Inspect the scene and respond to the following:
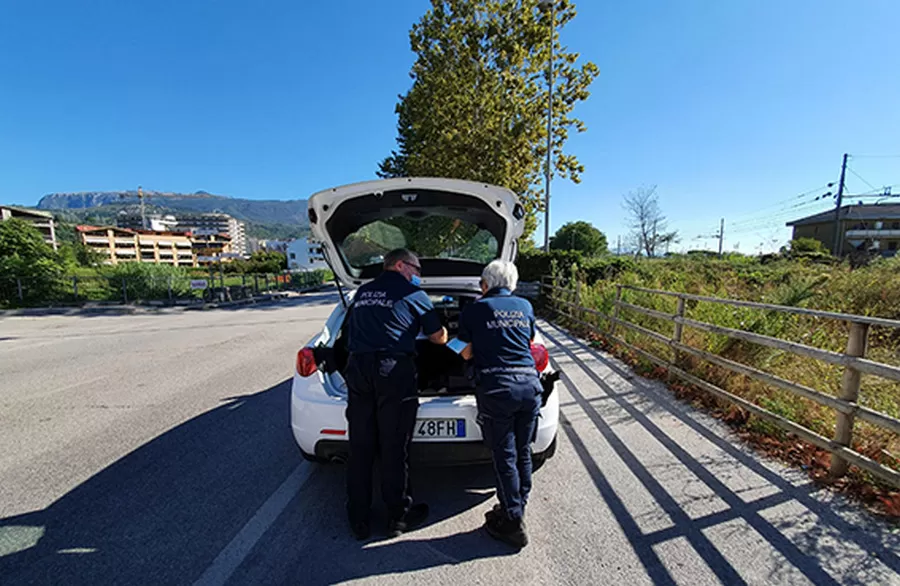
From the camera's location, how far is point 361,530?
88.1 inches

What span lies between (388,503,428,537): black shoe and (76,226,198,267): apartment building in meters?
115

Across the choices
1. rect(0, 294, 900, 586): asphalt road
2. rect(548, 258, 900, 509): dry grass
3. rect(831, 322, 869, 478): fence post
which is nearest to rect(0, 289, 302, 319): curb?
rect(0, 294, 900, 586): asphalt road

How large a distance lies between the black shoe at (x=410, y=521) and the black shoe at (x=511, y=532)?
480 millimetres

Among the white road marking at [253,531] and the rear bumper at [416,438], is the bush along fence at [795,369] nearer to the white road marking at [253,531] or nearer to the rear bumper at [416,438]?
the rear bumper at [416,438]

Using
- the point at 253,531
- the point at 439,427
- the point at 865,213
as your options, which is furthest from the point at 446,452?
the point at 865,213

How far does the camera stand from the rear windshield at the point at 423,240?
4.05 meters

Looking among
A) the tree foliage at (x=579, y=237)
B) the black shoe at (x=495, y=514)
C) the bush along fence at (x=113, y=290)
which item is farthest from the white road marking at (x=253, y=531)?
the tree foliage at (x=579, y=237)

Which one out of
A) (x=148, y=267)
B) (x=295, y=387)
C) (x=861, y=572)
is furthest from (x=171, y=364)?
(x=148, y=267)

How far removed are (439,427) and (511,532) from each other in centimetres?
72

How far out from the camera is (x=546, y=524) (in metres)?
2.36

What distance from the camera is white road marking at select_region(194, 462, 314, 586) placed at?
1.97m

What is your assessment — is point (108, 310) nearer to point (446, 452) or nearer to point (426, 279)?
Result: point (426, 279)

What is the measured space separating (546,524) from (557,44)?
1757cm

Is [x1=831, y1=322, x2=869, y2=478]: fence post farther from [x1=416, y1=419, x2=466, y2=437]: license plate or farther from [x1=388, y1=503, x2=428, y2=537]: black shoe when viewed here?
[x1=388, y1=503, x2=428, y2=537]: black shoe
